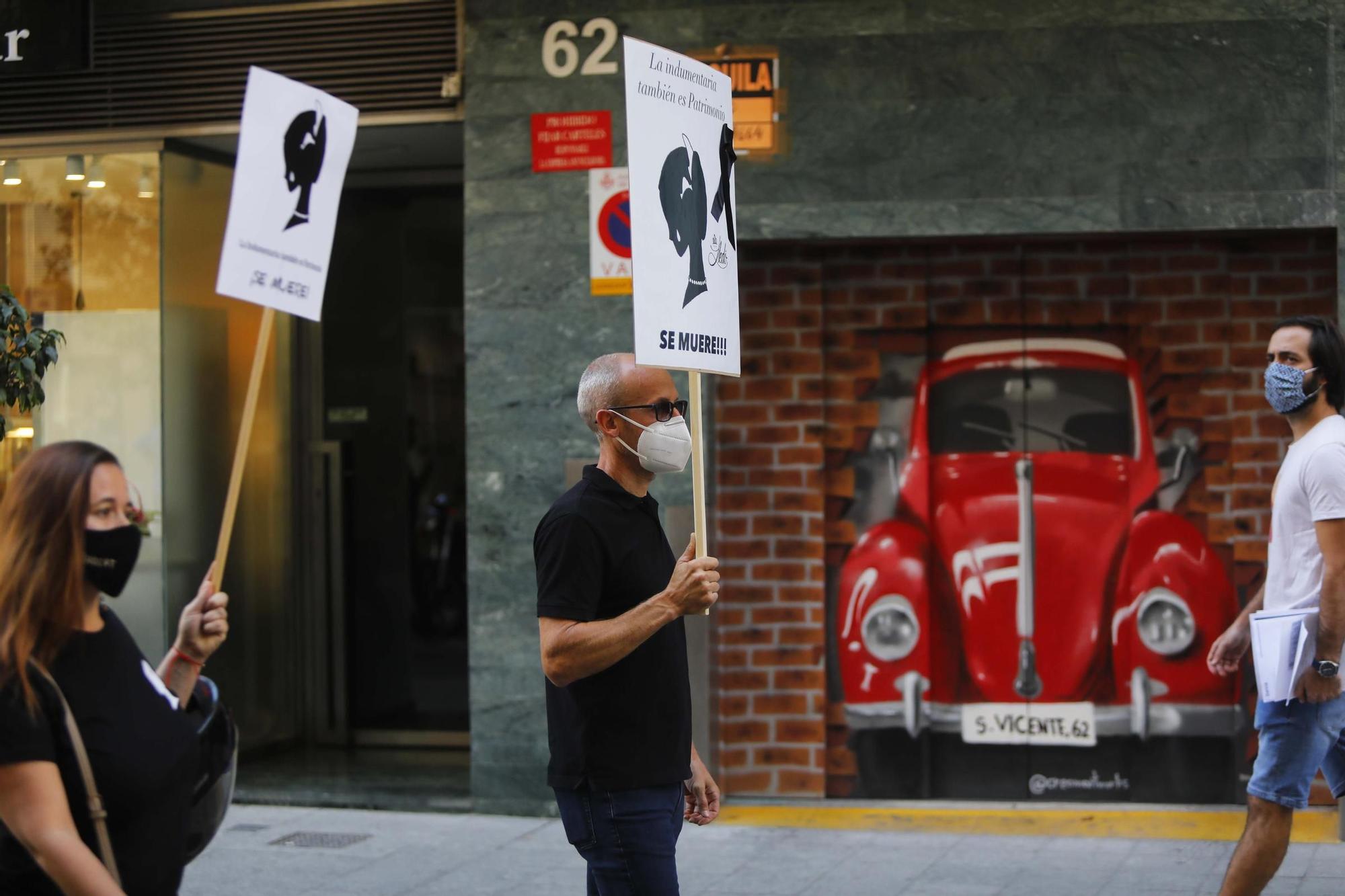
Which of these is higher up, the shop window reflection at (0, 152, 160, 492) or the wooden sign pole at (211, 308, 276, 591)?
the shop window reflection at (0, 152, 160, 492)

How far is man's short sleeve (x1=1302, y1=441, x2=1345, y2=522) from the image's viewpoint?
5043 millimetres

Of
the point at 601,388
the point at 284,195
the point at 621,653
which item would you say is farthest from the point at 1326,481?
the point at 284,195

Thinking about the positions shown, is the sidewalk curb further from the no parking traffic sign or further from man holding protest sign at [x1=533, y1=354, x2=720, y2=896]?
man holding protest sign at [x1=533, y1=354, x2=720, y2=896]

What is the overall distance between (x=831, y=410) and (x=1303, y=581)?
337 centimetres

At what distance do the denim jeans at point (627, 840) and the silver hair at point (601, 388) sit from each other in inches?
34.0

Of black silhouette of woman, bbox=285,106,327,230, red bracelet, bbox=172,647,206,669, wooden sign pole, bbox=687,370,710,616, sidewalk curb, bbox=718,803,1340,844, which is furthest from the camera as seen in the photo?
sidewalk curb, bbox=718,803,1340,844

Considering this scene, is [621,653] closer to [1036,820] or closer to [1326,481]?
[1326,481]

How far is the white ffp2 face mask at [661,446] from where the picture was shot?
3953 millimetres

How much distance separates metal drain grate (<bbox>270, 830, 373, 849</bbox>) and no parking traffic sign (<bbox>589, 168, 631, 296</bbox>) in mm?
2865

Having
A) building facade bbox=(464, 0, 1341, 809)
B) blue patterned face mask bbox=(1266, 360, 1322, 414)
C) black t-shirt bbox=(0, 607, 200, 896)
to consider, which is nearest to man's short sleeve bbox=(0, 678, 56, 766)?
black t-shirt bbox=(0, 607, 200, 896)

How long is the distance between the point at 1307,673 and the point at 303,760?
640 centimetres

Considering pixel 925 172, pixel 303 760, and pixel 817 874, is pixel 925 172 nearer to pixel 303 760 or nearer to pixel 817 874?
pixel 817 874

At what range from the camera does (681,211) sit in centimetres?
429

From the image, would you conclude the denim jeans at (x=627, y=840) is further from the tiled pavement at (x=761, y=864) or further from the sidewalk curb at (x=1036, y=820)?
the sidewalk curb at (x=1036, y=820)
